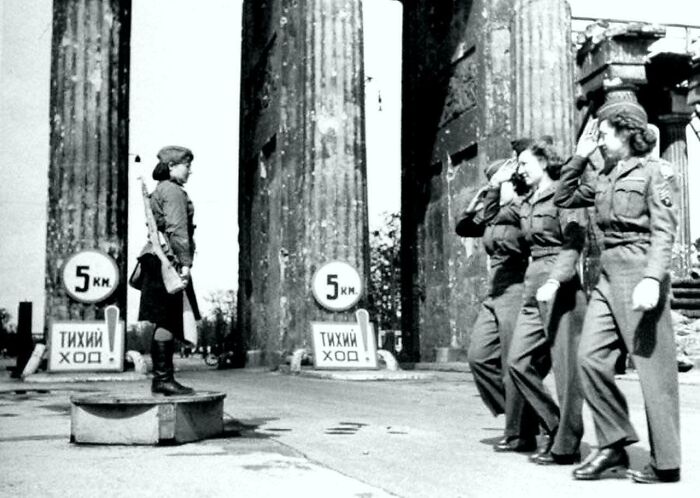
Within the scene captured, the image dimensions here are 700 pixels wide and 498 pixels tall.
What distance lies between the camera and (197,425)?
7.61 meters

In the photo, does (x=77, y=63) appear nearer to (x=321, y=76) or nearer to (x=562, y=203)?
(x=321, y=76)

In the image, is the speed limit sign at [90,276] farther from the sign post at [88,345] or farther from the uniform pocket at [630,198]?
the uniform pocket at [630,198]

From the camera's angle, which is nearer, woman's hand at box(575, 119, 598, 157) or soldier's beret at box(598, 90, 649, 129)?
soldier's beret at box(598, 90, 649, 129)

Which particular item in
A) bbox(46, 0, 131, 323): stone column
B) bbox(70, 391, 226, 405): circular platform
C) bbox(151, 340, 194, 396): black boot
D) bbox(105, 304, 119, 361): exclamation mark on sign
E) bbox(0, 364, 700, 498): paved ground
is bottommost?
bbox(0, 364, 700, 498): paved ground

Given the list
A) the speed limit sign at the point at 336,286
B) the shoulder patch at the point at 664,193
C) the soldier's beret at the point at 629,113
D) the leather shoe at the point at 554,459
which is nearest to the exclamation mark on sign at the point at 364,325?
the speed limit sign at the point at 336,286

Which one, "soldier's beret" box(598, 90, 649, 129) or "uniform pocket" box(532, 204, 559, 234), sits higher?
"soldier's beret" box(598, 90, 649, 129)

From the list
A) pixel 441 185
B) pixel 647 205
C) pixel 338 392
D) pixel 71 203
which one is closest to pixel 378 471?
pixel 647 205

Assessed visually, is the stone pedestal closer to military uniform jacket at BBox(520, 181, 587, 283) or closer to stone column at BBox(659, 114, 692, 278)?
military uniform jacket at BBox(520, 181, 587, 283)

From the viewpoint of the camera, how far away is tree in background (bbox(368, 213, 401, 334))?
49.2 m

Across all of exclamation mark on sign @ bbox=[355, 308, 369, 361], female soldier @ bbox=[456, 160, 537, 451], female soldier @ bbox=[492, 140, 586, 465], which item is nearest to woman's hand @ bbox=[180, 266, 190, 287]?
female soldier @ bbox=[456, 160, 537, 451]

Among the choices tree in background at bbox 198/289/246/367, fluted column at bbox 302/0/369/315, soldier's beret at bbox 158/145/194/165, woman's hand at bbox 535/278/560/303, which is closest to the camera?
woman's hand at bbox 535/278/560/303

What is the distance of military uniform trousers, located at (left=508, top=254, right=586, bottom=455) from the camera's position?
20.5ft

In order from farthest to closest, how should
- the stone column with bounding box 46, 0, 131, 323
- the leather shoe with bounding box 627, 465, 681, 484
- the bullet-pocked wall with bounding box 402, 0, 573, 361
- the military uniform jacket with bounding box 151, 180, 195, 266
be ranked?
1. the bullet-pocked wall with bounding box 402, 0, 573, 361
2. the stone column with bounding box 46, 0, 131, 323
3. the military uniform jacket with bounding box 151, 180, 195, 266
4. the leather shoe with bounding box 627, 465, 681, 484

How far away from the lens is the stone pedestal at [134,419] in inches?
286
